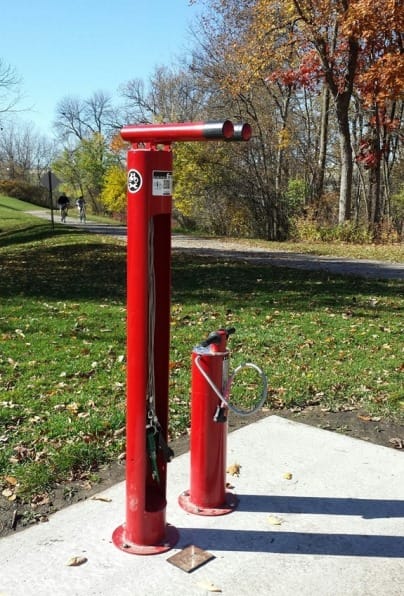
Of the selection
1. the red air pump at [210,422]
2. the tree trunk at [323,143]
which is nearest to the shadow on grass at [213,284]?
the red air pump at [210,422]

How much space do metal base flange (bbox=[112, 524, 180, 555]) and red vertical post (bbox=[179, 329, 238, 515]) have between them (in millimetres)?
270

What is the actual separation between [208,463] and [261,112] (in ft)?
78.2

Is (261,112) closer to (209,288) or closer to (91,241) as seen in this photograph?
(91,241)

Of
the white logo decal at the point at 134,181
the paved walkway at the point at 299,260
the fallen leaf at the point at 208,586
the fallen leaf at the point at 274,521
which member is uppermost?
the white logo decal at the point at 134,181

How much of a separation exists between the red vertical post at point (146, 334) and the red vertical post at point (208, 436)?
0.26 meters

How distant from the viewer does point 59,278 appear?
11.9m

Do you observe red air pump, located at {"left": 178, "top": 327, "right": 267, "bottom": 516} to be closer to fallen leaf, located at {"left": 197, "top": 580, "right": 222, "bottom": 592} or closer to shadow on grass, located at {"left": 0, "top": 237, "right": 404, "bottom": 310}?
fallen leaf, located at {"left": 197, "top": 580, "right": 222, "bottom": 592}

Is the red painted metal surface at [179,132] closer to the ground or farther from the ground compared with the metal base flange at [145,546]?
farther from the ground

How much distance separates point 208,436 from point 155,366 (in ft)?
1.74

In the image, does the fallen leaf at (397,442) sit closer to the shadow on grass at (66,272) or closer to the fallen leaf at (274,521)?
the fallen leaf at (274,521)

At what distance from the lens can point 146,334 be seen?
8.63 ft

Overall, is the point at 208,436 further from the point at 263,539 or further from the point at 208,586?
the point at 208,586

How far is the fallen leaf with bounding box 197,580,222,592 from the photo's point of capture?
8.13 feet

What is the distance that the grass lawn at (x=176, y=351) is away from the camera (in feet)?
13.4
